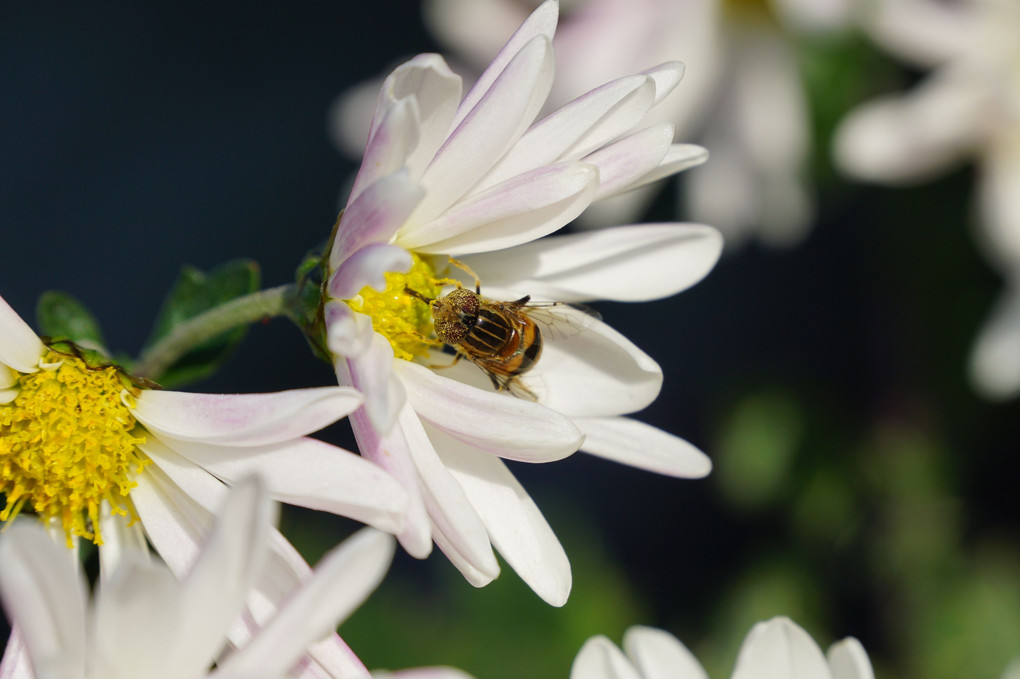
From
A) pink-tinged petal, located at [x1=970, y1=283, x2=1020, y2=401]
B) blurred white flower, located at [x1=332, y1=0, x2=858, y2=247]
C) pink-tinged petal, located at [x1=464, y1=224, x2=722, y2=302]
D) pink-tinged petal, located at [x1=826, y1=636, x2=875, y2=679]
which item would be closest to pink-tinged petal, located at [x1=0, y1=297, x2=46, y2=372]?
pink-tinged petal, located at [x1=464, y1=224, x2=722, y2=302]

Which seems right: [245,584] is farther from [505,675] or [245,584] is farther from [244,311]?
[505,675]

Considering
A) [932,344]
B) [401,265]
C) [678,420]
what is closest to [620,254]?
[401,265]

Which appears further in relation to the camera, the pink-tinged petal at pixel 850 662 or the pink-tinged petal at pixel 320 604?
the pink-tinged petal at pixel 850 662

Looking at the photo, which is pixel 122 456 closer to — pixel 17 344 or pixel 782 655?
pixel 17 344

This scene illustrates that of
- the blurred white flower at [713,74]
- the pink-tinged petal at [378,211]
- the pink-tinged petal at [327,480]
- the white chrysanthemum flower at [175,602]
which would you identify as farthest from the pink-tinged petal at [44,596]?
the blurred white flower at [713,74]

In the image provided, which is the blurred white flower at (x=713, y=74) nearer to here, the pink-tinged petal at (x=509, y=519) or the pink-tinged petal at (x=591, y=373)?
the pink-tinged petal at (x=591, y=373)

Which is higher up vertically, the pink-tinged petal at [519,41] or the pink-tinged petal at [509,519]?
the pink-tinged petal at [519,41]

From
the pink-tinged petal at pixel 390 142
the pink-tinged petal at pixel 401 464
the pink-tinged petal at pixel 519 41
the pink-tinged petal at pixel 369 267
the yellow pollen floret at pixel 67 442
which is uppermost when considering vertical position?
the pink-tinged petal at pixel 519 41
